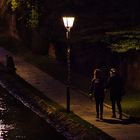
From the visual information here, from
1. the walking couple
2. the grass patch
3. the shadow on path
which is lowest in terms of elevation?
the grass patch

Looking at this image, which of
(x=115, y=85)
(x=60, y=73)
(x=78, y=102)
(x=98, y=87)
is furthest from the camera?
(x=60, y=73)

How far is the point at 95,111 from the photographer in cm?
2009

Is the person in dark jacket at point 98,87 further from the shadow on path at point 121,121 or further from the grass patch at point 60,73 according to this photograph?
the grass patch at point 60,73

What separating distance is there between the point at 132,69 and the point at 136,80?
575mm

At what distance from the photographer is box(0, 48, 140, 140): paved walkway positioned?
661 inches

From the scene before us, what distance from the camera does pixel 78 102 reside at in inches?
867

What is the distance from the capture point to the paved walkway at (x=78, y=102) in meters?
16.8

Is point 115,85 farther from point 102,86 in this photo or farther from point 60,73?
point 60,73

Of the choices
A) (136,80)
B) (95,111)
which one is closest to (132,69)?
(136,80)

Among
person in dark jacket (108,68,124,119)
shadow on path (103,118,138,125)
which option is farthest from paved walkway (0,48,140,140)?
person in dark jacket (108,68,124,119)

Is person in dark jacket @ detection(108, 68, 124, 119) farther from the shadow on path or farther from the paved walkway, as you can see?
the paved walkway

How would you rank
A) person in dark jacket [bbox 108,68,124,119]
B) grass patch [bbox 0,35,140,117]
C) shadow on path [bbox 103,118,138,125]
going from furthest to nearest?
grass patch [bbox 0,35,140,117], person in dark jacket [bbox 108,68,124,119], shadow on path [bbox 103,118,138,125]

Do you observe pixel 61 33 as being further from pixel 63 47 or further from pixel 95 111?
pixel 95 111

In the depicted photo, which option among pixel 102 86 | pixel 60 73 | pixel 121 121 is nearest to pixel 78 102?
pixel 102 86
